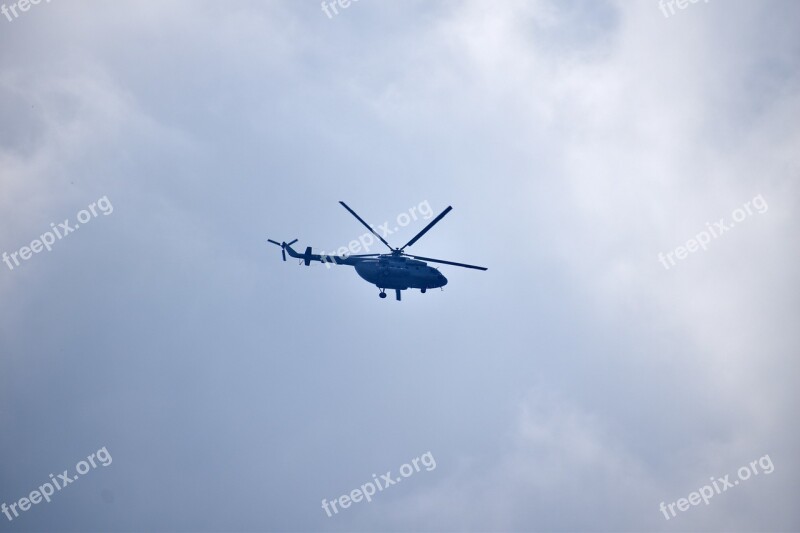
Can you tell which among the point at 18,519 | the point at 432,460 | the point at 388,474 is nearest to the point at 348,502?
the point at 388,474

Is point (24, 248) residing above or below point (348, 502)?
above

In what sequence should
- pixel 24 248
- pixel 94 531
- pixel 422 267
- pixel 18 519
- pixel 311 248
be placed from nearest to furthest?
1. pixel 422 267
2. pixel 311 248
3. pixel 24 248
4. pixel 94 531
5. pixel 18 519

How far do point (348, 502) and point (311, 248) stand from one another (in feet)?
165

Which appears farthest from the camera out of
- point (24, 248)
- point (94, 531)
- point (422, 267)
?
point (94, 531)

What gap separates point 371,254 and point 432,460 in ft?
156

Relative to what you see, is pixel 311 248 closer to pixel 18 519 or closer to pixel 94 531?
pixel 94 531

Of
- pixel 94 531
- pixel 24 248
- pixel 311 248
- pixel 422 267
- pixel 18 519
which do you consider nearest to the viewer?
pixel 422 267

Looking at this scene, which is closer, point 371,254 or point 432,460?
point 371,254

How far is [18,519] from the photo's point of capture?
128 meters

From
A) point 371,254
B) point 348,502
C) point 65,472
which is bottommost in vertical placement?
point 348,502

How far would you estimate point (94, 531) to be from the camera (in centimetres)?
11288

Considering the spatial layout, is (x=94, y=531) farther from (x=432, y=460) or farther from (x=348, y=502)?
(x=432, y=460)

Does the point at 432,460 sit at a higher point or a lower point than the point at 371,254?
lower

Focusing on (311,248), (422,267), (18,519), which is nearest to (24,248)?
(311,248)
